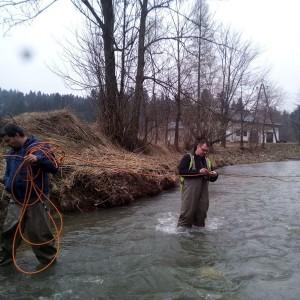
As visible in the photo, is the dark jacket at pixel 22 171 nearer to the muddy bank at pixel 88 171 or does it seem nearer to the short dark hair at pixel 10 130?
the short dark hair at pixel 10 130

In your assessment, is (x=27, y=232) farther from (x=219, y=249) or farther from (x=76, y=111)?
(x=76, y=111)

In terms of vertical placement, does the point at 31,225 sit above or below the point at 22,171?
below

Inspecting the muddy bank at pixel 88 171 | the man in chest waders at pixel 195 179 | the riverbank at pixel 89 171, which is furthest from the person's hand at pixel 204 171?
the muddy bank at pixel 88 171

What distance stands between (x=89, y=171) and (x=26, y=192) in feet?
15.6

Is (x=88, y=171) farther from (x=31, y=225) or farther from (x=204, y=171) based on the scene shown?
(x=31, y=225)

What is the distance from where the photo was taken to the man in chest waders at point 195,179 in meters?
7.60

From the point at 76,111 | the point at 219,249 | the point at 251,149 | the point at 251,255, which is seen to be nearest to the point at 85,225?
the point at 219,249

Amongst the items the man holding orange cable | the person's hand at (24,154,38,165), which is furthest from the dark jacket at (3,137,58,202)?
the person's hand at (24,154,38,165)

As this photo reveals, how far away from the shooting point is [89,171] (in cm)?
1017

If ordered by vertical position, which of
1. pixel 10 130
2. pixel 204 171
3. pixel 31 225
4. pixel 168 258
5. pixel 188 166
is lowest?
pixel 168 258

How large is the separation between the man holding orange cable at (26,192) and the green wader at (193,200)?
115 inches

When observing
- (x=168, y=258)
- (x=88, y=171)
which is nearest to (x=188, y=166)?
(x=168, y=258)

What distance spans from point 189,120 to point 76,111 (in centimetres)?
1345

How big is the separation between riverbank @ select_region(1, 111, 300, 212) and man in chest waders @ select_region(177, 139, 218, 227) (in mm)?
2828
